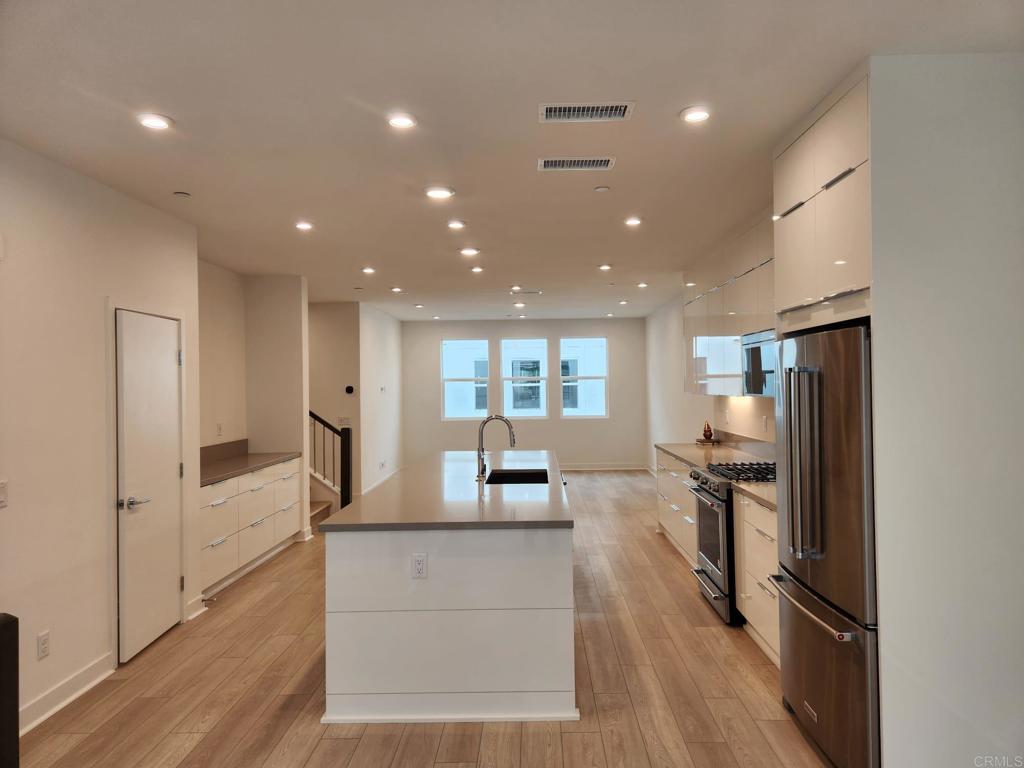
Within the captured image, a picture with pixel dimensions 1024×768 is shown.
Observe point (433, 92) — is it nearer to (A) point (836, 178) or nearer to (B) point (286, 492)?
(A) point (836, 178)

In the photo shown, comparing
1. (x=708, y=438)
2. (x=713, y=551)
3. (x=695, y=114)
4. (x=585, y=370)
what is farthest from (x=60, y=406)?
(x=585, y=370)

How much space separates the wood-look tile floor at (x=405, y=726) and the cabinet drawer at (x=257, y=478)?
3.06 ft

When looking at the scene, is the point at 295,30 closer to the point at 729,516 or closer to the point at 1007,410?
the point at 1007,410

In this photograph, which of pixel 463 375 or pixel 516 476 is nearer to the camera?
pixel 516 476

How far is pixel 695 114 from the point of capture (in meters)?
2.58

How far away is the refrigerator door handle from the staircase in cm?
520

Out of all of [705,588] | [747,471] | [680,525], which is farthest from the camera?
[680,525]

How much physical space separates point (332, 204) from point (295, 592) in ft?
9.31

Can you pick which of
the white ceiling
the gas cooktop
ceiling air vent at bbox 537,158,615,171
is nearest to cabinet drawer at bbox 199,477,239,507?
the white ceiling

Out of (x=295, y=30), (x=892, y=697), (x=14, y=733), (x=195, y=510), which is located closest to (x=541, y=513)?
(x=892, y=697)

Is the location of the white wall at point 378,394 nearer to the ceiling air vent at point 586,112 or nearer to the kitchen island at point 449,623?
the kitchen island at point 449,623

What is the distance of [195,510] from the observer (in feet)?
13.7

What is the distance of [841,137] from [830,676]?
2065 millimetres

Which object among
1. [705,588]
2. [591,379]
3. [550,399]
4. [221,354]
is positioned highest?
[221,354]
